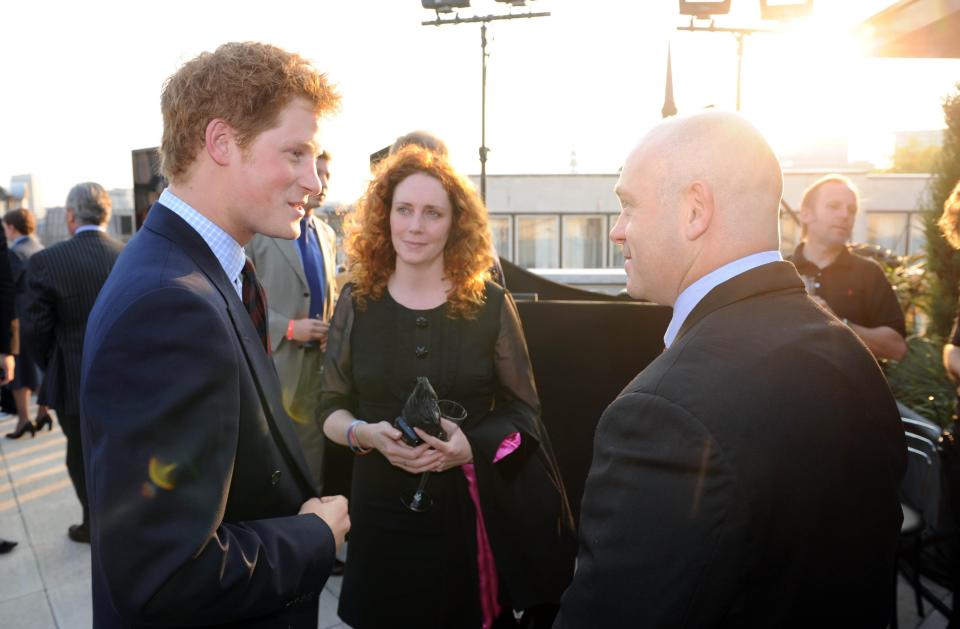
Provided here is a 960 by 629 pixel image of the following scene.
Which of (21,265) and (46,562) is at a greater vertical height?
(21,265)

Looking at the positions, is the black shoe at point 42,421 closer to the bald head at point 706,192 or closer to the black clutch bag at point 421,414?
the black clutch bag at point 421,414

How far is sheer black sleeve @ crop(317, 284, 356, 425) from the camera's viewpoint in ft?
8.38

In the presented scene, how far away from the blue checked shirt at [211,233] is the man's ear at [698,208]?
3.21 feet

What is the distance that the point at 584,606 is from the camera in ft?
3.59

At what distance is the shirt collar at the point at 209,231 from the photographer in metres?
1.37

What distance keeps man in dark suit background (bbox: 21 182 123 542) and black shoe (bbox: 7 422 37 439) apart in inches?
105

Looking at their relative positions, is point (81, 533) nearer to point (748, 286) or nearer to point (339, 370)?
point (339, 370)

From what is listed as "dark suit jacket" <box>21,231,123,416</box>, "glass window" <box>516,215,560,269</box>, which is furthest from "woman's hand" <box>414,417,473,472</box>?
"glass window" <box>516,215,560,269</box>

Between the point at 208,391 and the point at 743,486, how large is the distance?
2.93ft

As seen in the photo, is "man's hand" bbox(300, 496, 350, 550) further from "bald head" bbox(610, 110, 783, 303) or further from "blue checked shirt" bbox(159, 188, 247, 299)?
"bald head" bbox(610, 110, 783, 303)

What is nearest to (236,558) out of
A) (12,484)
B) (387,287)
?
(387,287)

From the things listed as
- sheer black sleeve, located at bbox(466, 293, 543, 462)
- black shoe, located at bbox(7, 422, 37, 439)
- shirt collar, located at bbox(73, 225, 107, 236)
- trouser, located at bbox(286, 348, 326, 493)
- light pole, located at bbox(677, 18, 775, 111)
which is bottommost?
black shoe, located at bbox(7, 422, 37, 439)

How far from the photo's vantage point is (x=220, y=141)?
4.47ft

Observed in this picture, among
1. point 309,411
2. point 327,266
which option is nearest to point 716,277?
point 309,411
